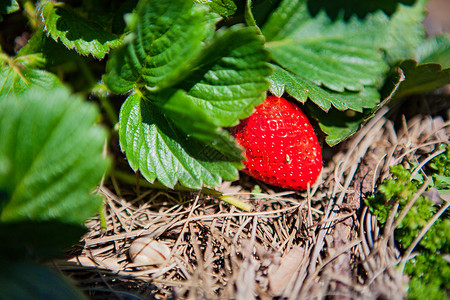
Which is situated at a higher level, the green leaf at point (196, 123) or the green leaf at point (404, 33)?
the green leaf at point (196, 123)

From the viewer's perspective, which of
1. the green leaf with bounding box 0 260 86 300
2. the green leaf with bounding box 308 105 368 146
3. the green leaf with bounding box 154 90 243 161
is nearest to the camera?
the green leaf with bounding box 0 260 86 300

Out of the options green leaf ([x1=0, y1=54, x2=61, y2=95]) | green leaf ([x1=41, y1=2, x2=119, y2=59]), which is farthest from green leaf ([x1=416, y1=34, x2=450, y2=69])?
green leaf ([x1=0, y1=54, x2=61, y2=95])

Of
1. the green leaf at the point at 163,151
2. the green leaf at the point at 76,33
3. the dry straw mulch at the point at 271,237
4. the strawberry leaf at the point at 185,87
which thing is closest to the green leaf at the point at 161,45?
the strawberry leaf at the point at 185,87

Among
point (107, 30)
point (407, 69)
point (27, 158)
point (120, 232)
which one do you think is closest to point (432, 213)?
point (407, 69)

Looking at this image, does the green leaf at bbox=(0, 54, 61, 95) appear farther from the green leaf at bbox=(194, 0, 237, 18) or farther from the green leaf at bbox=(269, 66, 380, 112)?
the green leaf at bbox=(269, 66, 380, 112)

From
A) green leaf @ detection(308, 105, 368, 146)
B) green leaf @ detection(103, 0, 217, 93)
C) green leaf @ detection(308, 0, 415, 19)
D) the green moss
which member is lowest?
the green moss

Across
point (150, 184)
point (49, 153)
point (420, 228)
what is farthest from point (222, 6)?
point (420, 228)

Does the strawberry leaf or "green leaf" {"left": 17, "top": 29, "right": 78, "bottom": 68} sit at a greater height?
"green leaf" {"left": 17, "top": 29, "right": 78, "bottom": 68}

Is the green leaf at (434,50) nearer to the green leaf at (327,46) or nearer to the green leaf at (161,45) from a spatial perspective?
the green leaf at (327,46)
